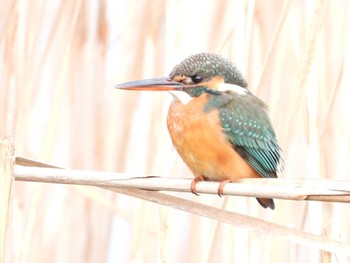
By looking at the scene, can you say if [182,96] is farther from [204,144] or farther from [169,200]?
[169,200]

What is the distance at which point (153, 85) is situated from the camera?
2.47 m

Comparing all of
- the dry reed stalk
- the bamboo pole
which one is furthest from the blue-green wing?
the bamboo pole

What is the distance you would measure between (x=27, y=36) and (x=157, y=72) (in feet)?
1.89

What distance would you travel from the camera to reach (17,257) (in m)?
2.52

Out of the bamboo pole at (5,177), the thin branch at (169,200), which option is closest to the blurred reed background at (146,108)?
the thin branch at (169,200)

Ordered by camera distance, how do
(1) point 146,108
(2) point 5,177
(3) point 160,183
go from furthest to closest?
(1) point 146,108 < (3) point 160,183 < (2) point 5,177

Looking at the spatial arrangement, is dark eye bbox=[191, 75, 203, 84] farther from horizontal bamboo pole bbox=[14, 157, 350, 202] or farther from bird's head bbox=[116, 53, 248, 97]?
horizontal bamboo pole bbox=[14, 157, 350, 202]

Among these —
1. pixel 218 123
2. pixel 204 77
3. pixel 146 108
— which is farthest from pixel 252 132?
pixel 146 108

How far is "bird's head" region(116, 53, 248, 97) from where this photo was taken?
2.56 meters

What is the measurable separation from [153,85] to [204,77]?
23 centimetres

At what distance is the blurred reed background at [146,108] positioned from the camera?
8.25ft

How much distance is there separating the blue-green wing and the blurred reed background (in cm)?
7

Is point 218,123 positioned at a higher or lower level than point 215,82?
lower

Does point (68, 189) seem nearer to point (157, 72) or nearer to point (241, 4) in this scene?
point (157, 72)
